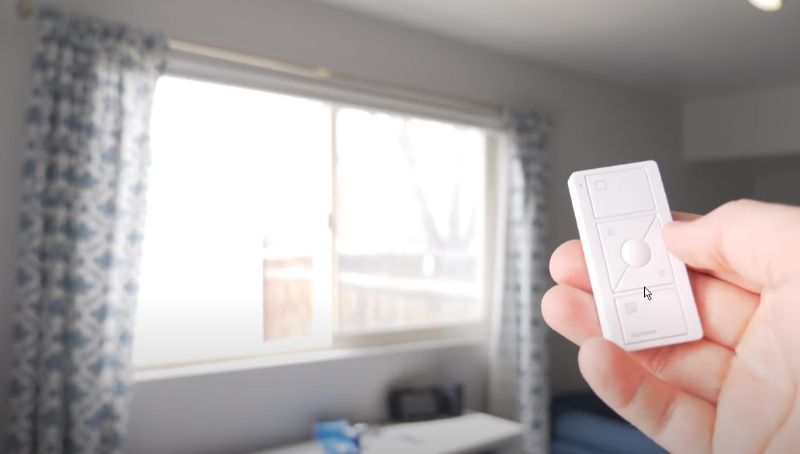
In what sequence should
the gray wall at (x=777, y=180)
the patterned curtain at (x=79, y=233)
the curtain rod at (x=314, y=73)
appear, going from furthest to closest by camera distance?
the gray wall at (x=777, y=180) < the curtain rod at (x=314, y=73) < the patterned curtain at (x=79, y=233)

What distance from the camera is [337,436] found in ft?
6.95

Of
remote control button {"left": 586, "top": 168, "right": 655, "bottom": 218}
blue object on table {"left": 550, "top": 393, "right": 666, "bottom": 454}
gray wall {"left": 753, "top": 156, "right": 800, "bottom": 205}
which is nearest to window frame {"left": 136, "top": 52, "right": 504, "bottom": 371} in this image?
blue object on table {"left": 550, "top": 393, "right": 666, "bottom": 454}

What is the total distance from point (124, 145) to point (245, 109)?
51 cm

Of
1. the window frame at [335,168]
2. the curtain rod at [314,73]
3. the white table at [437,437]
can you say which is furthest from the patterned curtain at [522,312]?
the white table at [437,437]

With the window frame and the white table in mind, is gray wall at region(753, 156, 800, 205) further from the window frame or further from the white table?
the white table

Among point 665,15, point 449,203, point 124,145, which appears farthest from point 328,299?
point 665,15

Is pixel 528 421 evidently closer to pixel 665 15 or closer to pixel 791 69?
pixel 665 15

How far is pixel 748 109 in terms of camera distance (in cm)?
378

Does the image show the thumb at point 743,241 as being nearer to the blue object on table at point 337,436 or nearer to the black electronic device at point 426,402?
the blue object on table at point 337,436

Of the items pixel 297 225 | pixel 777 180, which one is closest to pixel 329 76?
pixel 297 225

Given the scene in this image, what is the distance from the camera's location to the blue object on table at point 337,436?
1.99 m

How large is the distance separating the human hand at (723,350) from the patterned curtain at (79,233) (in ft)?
5.06

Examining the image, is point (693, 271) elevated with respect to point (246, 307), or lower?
elevated

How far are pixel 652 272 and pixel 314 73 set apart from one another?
6.09ft
